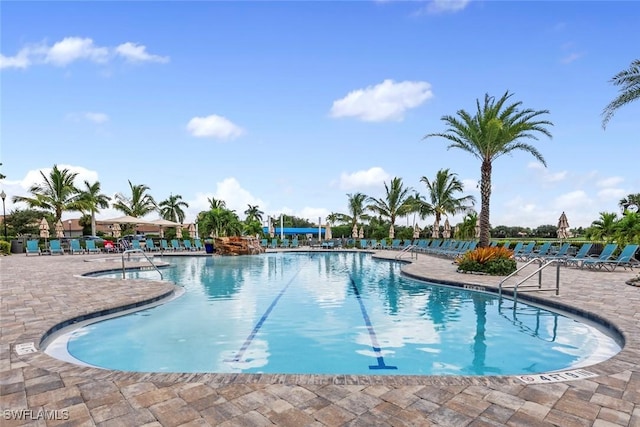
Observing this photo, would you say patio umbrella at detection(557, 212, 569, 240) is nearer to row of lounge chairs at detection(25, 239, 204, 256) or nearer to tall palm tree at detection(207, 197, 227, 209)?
row of lounge chairs at detection(25, 239, 204, 256)

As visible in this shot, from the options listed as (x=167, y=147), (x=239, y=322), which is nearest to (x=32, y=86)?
(x=167, y=147)

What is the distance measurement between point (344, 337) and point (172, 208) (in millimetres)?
44269

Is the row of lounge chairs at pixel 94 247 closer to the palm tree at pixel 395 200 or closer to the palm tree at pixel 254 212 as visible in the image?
the palm tree at pixel 395 200

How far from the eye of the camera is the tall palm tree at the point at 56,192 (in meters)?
30.9

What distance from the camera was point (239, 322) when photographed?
7.46 metres

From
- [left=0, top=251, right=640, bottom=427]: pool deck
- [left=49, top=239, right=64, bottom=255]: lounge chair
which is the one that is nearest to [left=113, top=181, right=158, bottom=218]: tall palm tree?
[left=49, top=239, right=64, bottom=255]: lounge chair

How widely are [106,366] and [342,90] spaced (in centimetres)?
1785

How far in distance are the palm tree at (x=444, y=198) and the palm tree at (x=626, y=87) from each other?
62.9ft

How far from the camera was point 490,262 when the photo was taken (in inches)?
481

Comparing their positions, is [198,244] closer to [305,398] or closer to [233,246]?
[233,246]

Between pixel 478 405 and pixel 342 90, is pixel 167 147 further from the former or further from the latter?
Answer: pixel 478 405

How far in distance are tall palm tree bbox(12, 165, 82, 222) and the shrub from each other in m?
32.4

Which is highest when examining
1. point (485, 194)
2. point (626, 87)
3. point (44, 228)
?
point (626, 87)

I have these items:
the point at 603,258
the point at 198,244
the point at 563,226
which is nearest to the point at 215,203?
the point at 198,244
